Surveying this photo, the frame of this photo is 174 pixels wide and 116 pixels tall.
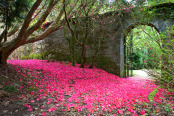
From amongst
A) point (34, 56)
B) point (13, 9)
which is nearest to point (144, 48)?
point (13, 9)

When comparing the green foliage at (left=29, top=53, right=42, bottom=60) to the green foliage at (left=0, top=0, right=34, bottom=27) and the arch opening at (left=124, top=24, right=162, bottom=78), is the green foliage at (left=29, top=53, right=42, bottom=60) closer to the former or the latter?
the green foliage at (left=0, top=0, right=34, bottom=27)

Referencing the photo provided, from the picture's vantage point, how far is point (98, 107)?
120 inches

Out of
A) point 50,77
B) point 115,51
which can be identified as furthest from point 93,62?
point 50,77

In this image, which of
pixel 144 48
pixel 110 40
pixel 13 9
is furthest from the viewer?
pixel 110 40

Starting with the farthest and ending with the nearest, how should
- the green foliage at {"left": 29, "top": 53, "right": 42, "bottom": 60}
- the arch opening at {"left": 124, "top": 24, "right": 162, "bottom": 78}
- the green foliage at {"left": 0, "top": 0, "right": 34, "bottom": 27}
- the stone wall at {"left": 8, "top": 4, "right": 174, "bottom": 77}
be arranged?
the green foliage at {"left": 29, "top": 53, "right": 42, "bottom": 60}, the stone wall at {"left": 8, "top": 4, "right": 174, "bottom": 77}, the green foliage at {"left": 0, "top": 0, "right": 34, "bottom": 27}, the arch opening at {"left": 124, "top": 24, "right": 162, "bottom": 78}

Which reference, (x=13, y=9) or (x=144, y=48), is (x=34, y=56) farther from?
(x=144, y=48)

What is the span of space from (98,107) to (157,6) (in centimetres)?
597

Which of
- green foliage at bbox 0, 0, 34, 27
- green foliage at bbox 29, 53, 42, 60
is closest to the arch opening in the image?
green foliage at bbox 0, 0, 34, 27

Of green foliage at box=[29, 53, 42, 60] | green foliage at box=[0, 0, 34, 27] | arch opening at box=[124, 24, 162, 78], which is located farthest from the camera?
green foliage at box=[29, 53, 42, 60]

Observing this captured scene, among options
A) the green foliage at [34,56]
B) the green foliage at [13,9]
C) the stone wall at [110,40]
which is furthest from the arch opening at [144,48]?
the green foliage at [34,56]

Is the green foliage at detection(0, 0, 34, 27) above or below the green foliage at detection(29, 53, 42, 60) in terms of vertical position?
above

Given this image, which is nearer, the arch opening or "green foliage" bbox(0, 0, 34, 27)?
the arch opening

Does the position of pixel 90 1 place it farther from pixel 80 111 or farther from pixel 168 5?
pixel 80 111

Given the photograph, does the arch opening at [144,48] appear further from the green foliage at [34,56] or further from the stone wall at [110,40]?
the green foliage at [34,56]
